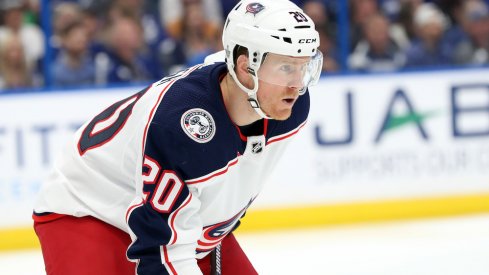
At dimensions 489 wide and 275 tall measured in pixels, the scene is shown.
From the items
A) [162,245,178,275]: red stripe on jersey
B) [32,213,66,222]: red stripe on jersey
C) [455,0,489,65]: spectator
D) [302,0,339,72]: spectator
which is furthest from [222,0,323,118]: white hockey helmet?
[455,0,489,65]: spectator

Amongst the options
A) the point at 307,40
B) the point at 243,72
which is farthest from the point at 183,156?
the point at 307,40

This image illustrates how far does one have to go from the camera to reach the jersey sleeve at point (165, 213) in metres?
2.31

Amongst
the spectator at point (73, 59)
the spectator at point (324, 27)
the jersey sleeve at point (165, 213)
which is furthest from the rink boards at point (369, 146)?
the jersey sleeve at point (165, 213)

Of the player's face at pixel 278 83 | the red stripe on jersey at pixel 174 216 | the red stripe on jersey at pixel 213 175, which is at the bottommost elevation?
the red stripe on jersey at pixel 174 216

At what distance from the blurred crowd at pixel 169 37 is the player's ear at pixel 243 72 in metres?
3.32

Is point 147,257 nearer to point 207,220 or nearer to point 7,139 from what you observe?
point 207,220

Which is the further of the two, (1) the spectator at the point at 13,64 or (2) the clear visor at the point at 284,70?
(1) the spectator at the point at 13,64

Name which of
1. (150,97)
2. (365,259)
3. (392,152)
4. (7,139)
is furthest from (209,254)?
(392,152)

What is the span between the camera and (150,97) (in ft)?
8.05

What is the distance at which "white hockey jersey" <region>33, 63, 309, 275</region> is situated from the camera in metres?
2.32

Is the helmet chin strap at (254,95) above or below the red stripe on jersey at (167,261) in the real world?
above

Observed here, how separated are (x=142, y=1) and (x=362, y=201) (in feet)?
6.11

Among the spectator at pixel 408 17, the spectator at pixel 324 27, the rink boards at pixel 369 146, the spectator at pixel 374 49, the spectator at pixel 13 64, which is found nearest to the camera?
the rink boards at pixel 369 146

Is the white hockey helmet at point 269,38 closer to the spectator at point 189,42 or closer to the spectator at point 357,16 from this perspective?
the spectator at point 189,42
